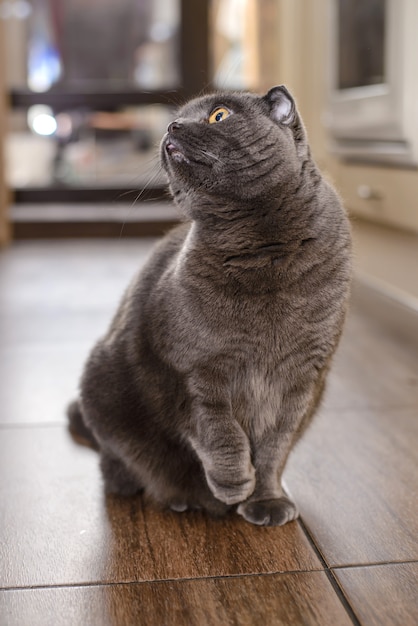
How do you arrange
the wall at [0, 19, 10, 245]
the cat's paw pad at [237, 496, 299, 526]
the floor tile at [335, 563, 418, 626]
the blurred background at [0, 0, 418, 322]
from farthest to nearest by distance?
1. the blurred background at [0, 0, 418, 322]
2. the wall at [0, 19, 10, 245]
3. the cat's paw pad at [237, 496, 299, 526]
4. the floor tile at [335, 563, 418, 626]

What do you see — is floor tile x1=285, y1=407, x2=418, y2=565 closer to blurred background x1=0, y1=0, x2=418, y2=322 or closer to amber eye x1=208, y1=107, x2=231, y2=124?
amber eye x1=208, y1=107, x2=231, y2=124

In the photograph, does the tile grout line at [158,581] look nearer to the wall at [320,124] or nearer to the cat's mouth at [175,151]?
the cat's mouth at [175,151]

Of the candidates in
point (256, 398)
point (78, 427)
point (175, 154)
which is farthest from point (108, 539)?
point (175, 154)

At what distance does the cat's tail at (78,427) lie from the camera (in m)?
1.54

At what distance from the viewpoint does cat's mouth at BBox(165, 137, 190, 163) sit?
1.08 meters

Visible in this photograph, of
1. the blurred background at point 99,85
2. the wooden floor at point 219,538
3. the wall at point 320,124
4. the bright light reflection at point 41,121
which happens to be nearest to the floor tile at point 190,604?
the wooden floor at point 219,538

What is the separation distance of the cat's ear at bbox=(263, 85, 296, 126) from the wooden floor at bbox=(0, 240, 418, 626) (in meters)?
0.56

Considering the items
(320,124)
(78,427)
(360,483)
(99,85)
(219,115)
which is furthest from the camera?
(99,85)

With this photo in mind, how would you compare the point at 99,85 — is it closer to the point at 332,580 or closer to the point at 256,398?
the point at 256,398

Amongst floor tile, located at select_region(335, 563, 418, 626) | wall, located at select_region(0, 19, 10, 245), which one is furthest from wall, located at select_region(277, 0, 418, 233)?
wall, located at select_region(0, 19, 10, 245)

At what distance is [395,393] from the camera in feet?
6.08

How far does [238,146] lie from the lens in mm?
1062

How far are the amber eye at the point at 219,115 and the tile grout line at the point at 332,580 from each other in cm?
57

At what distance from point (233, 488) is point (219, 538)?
86mm
